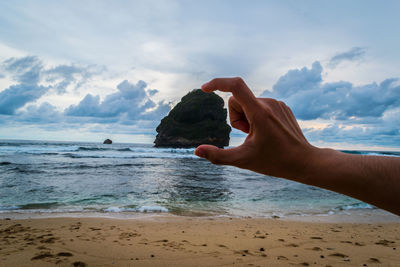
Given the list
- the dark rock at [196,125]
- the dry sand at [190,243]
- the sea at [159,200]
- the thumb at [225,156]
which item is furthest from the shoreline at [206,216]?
the dark rock at [196,125]

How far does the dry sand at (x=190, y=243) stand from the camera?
3.15m

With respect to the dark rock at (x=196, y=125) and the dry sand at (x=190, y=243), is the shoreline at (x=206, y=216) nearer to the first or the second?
the dry sand at (x=190, y=243)

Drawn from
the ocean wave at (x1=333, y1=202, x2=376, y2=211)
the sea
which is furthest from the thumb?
the ocean wave at (x1=333, y1=202, x2=376, y2=211)

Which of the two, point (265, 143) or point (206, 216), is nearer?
point (265, 143)

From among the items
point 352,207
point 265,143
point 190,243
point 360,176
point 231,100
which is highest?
point 231,100

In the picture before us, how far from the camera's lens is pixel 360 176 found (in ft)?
4.00

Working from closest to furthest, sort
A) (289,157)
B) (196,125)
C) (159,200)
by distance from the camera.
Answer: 1. (289,157)
2. (159,200)
3. (196,125)

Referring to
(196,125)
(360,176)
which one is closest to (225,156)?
(360,176)

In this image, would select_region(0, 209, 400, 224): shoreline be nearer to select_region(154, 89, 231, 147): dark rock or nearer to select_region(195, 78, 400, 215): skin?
select_region(195, 78, 400, 215): skin

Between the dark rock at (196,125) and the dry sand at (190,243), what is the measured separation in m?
62.8

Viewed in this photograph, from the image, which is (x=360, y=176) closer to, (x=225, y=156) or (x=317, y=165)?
(x=317, y=165)

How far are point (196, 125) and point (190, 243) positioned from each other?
69.8 metres

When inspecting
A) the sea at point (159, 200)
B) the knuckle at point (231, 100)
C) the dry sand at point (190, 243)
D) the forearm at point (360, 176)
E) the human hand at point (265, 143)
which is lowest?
the sea at point (159, 200)

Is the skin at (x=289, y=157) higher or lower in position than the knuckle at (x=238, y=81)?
lower
